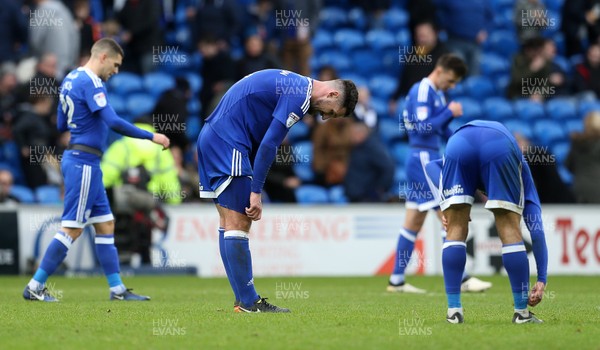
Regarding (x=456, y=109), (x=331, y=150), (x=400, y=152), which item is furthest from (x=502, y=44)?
(x=456, y=109)

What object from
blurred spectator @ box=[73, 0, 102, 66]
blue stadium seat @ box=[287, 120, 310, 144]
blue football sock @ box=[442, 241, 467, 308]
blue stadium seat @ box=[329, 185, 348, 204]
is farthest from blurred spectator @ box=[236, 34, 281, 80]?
blue football sock @ box=[442, 241, 467, 308]

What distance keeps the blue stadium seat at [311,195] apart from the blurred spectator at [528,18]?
23.7 feet

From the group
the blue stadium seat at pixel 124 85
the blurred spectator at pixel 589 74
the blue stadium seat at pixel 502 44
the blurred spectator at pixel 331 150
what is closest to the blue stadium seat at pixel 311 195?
the blurred spectator at pixel 331 150

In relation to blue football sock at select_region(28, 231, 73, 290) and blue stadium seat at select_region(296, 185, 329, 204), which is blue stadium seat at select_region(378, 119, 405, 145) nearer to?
blue stadium seat at select_region(296, 185, 329, 204)

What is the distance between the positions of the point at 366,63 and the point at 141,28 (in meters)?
5.24

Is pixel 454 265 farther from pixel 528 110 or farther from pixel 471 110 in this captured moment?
pixel 528 110

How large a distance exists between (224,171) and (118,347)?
2672 millimetres

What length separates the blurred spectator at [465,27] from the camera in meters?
23.8

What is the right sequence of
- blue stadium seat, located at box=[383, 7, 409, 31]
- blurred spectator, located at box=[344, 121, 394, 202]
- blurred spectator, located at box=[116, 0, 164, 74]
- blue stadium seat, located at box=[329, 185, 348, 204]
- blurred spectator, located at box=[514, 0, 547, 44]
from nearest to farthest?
blurred spectator, located at box=[344, 121, 394, 202] → blue stadium seat, located at box=[329, 185, 348, 204] → blurred spectator, located at box=[116, 0, 164, 74] → blurred spectator, located at box=[514, 0, 547, 44] → blue stadium seat, located at box=[383, 7, 409, 31]

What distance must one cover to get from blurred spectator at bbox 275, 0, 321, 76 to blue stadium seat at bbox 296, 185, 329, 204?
120 inches

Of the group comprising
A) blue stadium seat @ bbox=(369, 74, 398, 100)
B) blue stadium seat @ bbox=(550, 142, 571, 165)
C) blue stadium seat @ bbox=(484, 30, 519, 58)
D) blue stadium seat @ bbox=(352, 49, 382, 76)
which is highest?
blue stadium seat @ bbox=(484, 30, 519, 58)

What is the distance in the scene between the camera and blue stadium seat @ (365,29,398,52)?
24.5 meters

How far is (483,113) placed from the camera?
2373 cm

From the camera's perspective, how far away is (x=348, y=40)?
80.7 feet
